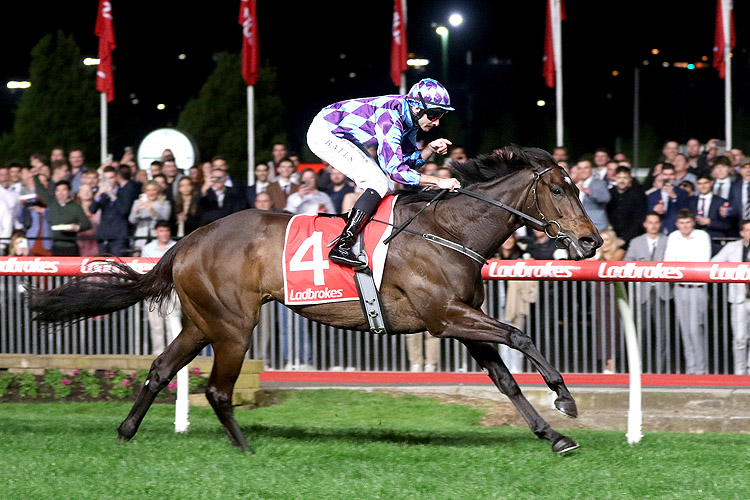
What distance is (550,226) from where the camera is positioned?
19.2 ft

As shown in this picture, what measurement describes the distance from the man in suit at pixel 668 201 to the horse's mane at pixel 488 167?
402 centimetres

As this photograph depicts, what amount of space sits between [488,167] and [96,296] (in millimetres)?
2562

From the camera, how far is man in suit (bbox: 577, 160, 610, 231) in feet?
31.8

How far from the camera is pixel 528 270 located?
6.96 metres

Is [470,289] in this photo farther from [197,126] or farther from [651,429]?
[197,126]

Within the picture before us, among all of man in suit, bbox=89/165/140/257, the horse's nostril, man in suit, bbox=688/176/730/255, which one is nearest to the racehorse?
the horse's nostril

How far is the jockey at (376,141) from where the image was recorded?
5.84 meters

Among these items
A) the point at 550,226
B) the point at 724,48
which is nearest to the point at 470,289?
the point at 550,226

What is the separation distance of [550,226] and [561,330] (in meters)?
2.50

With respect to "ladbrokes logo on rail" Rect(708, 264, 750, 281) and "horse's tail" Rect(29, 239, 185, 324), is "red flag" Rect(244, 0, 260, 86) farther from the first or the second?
"ladbrokes logo on rail" Rect(708, 264, 750, 281)

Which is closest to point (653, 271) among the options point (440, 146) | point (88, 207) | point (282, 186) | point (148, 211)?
point (440, 146)

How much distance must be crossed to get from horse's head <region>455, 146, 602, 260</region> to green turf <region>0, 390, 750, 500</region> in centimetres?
118

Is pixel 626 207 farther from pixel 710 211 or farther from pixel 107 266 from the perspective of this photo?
pixel 107 266

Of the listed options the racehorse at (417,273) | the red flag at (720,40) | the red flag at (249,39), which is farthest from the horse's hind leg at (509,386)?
the red flag at (720,40)
